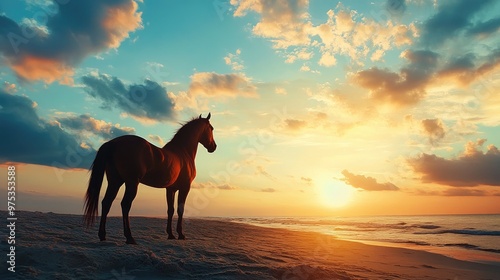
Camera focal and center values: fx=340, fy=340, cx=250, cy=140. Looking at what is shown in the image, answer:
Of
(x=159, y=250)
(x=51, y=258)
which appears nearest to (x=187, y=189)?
(x=159, y=250)

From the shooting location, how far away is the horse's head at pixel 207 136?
986 centimetres

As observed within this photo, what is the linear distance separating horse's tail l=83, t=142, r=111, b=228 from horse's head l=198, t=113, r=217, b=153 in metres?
3.65

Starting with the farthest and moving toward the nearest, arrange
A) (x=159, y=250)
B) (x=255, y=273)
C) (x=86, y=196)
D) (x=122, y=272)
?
(x=86, y=196), (x=159, y=250), (x=255, y=273), (x=122, y=272)

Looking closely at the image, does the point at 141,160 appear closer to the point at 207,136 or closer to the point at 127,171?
the point at 127,171

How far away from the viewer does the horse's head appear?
9857mm

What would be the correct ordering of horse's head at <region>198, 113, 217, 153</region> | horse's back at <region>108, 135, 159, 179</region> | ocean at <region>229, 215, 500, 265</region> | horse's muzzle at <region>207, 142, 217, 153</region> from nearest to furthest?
1. horse's back at <region>108, 135, 159, 179</region>
2. horse's head at <region>198, 113, 217, 153</region>
3. horse's muzzle at <region>207, 142, 217, 153</region>
4. ocean at <region>229, 215, 500, 265</region>

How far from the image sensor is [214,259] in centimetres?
532

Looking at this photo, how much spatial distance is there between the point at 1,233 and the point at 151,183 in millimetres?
2708

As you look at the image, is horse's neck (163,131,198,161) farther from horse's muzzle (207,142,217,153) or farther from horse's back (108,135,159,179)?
horse's back (108,135,159,179)

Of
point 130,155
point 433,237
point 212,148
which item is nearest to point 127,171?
point 130,155

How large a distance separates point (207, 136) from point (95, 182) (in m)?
4.10

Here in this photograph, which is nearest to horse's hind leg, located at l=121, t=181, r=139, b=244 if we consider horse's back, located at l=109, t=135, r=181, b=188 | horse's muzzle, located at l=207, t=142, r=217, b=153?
horse's back, located at l=109, t=135, r=181, b=188

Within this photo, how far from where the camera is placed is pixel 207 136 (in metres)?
10.0

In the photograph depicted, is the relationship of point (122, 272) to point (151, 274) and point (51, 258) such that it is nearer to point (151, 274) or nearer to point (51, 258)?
point (151, 274)
